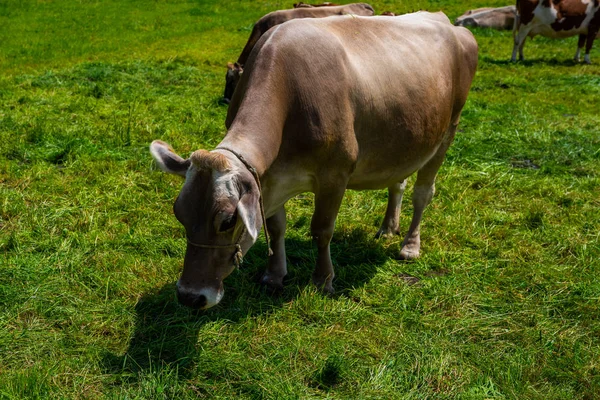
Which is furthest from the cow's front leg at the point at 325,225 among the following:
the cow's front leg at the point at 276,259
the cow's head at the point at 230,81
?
the cow's head at the point at 230,81

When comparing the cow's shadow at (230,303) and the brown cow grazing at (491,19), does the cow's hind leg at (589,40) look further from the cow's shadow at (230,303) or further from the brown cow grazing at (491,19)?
the cow's shadow at (230,303)

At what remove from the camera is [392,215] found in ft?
19.6

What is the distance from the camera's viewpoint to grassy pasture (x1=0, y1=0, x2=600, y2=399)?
12.5ft

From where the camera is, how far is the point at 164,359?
12.9ft

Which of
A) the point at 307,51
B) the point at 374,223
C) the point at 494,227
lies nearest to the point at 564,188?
the point at 494,227

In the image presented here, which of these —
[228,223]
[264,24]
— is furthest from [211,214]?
[264,24]

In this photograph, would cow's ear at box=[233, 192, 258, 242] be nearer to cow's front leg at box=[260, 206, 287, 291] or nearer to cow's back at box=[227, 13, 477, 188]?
cow's back at box=[227, 13, 477, 188]

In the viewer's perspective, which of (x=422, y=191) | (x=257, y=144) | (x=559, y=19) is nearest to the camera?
(x=257, y=144)

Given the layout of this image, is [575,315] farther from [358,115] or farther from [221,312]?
[221,312]

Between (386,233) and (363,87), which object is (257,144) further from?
(386,233)

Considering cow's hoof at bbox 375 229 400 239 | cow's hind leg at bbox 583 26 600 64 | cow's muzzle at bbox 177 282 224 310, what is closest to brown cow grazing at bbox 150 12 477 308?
cow's muzzle at bbox 177 282 224 310

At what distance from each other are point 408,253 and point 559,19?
43.2ft

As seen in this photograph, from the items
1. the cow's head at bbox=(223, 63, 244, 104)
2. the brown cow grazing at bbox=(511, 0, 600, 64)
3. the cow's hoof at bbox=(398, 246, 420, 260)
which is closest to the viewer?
the cow's hoof at bbox=(398, 246, 420, 260)

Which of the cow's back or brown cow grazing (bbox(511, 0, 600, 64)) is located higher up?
the cow's back
